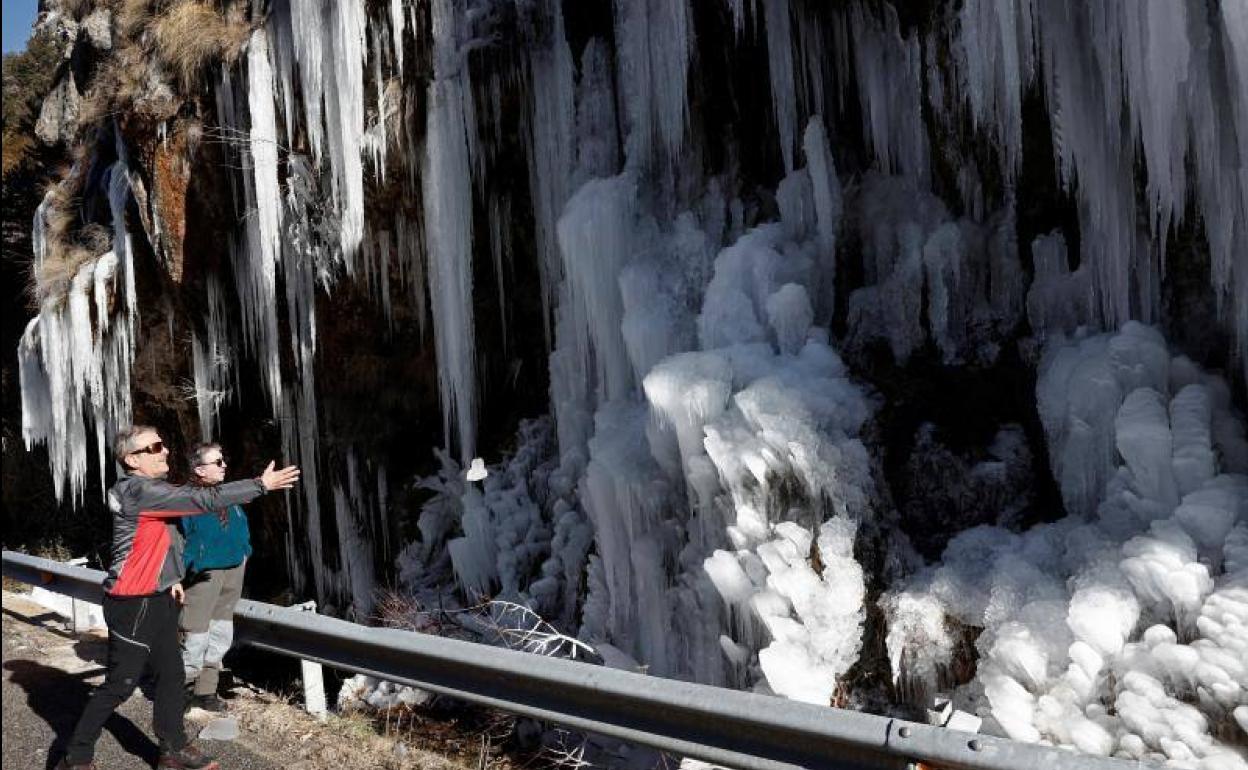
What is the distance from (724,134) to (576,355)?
177cm

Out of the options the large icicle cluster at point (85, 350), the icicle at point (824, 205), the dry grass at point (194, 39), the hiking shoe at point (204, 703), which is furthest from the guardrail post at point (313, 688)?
the large icicle cluster at point (85, 350)

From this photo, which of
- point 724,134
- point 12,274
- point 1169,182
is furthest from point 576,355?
point 12,274

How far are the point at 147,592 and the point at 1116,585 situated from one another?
3.66 meters

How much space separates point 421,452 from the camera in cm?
984

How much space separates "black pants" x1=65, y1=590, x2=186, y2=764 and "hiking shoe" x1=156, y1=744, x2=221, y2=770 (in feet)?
0.11

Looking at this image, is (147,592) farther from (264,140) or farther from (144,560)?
(264,140)

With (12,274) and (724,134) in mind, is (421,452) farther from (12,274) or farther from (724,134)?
(12,274)

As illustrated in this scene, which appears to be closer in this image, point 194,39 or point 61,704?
point 61,704

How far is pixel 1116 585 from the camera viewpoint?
12.5 feet

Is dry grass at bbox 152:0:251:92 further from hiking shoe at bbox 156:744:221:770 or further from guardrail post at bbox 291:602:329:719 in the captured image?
hiking shoe at bbox 156:744:221:770

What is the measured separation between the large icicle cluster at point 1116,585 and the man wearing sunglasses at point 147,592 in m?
2.87

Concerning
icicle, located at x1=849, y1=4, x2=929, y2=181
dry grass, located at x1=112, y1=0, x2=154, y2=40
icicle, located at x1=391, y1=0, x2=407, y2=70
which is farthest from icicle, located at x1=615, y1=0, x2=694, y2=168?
dry grass, located at x1=112, y1=0, x2=154, y2=40

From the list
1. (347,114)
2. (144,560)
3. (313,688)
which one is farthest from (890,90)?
(144,560)

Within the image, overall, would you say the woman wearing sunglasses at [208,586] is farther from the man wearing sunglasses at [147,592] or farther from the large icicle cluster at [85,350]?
the large icicle cluster at [85,350]
